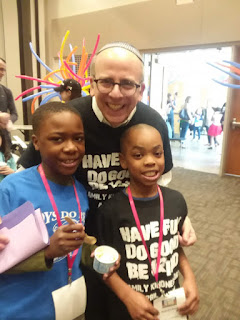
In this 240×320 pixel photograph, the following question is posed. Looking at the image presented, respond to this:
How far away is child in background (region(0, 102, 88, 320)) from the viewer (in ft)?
3.05

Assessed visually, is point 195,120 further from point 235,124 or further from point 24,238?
point 24,238

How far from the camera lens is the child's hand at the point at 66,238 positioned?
827 mm

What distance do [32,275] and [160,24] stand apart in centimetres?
502

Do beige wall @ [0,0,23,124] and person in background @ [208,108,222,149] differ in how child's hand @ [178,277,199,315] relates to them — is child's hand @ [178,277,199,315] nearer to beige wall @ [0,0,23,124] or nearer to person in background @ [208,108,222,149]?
beige wall @ [0,0,23,124]

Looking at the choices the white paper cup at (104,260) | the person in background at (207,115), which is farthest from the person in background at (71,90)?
the person in background at (207,115)

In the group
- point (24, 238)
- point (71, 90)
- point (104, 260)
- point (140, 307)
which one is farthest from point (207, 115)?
point (24, 238)

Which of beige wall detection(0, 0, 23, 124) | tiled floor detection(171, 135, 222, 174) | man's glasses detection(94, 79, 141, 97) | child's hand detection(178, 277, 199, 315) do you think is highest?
beige wall detection(0, 0, 23, 124)

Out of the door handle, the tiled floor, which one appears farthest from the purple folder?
the tiled floor

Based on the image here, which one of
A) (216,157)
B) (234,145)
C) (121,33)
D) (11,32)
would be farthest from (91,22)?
(216,157)

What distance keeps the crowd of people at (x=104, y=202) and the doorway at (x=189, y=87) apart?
16.6 feet

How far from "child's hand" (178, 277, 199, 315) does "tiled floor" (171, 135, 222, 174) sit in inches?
198

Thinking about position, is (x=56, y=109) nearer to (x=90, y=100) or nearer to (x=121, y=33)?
(x=90, y=100)

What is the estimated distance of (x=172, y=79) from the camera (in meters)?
10.5

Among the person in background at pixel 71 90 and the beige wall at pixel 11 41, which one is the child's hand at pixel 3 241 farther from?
the beige wall at pixel 11 41
